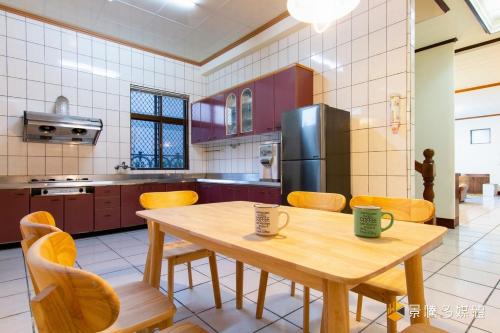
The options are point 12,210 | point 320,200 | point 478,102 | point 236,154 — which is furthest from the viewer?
point 478,102

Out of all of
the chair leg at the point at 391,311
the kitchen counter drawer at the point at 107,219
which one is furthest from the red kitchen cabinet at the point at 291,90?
the kitchen counter drawer at the point at 107,219

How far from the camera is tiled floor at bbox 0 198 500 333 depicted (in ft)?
5.44

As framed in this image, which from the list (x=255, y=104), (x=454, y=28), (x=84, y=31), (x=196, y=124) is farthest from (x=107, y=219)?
(x=454, y=28)

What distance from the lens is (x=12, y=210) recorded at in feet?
10.7

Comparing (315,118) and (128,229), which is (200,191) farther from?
(315,118)

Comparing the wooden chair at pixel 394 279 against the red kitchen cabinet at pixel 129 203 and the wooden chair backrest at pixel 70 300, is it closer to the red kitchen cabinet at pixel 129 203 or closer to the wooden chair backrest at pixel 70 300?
the wooden chair backrest at pixel 70 300

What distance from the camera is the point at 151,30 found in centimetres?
412

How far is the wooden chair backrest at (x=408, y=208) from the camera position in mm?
1186

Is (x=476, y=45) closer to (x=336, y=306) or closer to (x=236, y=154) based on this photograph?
(x=236, y=154)

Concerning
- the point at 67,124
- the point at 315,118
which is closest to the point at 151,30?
the point at 67,124

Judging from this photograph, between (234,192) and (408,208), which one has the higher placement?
(408,208)

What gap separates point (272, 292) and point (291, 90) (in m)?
2.26

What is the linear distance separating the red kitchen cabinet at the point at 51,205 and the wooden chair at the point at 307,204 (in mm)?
3063

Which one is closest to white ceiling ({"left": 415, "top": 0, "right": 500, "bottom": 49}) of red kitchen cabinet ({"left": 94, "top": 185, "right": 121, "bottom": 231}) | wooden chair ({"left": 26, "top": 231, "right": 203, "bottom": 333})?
wooden chair ({"left": 26, "top": 231, "right": 203, "bottom": 333})
